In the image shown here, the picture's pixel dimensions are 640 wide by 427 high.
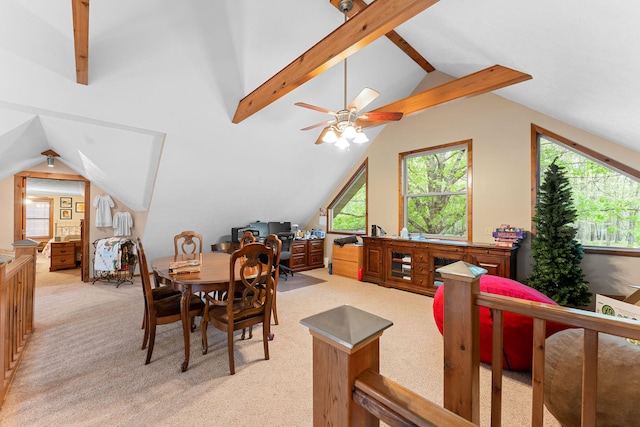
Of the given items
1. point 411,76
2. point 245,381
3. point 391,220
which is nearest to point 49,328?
point 245,381

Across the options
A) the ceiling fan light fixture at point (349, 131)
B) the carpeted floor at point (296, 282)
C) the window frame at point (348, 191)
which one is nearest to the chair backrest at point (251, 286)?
the ceiling fan light fixture at point (349, 131)

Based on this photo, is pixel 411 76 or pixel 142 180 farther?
pixel 411 76

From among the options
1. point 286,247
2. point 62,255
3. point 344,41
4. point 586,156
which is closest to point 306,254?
point 286,247

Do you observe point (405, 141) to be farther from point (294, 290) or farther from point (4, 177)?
point (4, 177)

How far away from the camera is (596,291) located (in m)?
3.28

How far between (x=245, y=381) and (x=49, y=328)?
2629mm

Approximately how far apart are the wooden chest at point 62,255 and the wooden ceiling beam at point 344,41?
612cm

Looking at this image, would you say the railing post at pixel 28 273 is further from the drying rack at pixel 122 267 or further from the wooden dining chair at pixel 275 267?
the wooden dining chair at pixel 275 267

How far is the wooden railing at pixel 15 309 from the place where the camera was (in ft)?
6.10

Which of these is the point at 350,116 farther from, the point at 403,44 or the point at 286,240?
the point at 286,240

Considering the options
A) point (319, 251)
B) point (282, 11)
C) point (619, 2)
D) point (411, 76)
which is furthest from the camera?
point (319, 251)

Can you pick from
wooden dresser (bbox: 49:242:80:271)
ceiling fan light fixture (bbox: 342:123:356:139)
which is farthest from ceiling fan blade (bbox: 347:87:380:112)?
wooden dresser (bbox: 49:242:80:271)

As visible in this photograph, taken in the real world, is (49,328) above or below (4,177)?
below

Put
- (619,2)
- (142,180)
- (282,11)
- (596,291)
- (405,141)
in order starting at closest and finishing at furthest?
(619,2) → (282,11) → (596,291) → (142,180) → (405,141)
